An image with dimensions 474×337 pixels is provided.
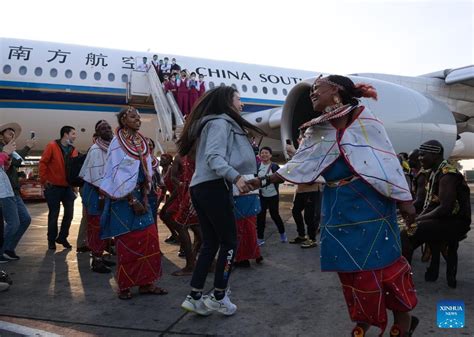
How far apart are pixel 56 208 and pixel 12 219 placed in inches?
42.9

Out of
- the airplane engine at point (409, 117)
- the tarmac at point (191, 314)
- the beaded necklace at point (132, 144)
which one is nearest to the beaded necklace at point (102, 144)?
the beaded necklace at point (132, 144)

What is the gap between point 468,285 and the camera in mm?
3584

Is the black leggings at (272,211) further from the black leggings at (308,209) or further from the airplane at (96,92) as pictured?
the airplane at (96,92)

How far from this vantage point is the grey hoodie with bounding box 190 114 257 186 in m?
2.79

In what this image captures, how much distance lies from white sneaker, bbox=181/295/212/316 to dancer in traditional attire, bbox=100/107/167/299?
66cm

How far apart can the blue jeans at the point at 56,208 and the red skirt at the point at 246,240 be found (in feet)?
8.53

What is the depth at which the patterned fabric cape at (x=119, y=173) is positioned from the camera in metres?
3.42

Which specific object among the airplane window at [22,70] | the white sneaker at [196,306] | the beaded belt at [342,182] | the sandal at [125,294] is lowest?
the sandal at [125,294]

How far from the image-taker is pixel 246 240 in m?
4.30

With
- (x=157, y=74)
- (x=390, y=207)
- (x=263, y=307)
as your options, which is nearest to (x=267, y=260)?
(x=263, y=307)

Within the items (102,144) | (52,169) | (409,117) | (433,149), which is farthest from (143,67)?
(433,149)

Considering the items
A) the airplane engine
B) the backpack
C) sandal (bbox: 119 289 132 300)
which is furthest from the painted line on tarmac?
the airplane engine

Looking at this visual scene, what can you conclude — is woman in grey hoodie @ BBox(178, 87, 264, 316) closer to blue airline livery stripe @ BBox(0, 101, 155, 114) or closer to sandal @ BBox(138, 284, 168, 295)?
sandal @ BBox(138, 284, 168, 295)

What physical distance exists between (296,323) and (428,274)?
5.13 ft
